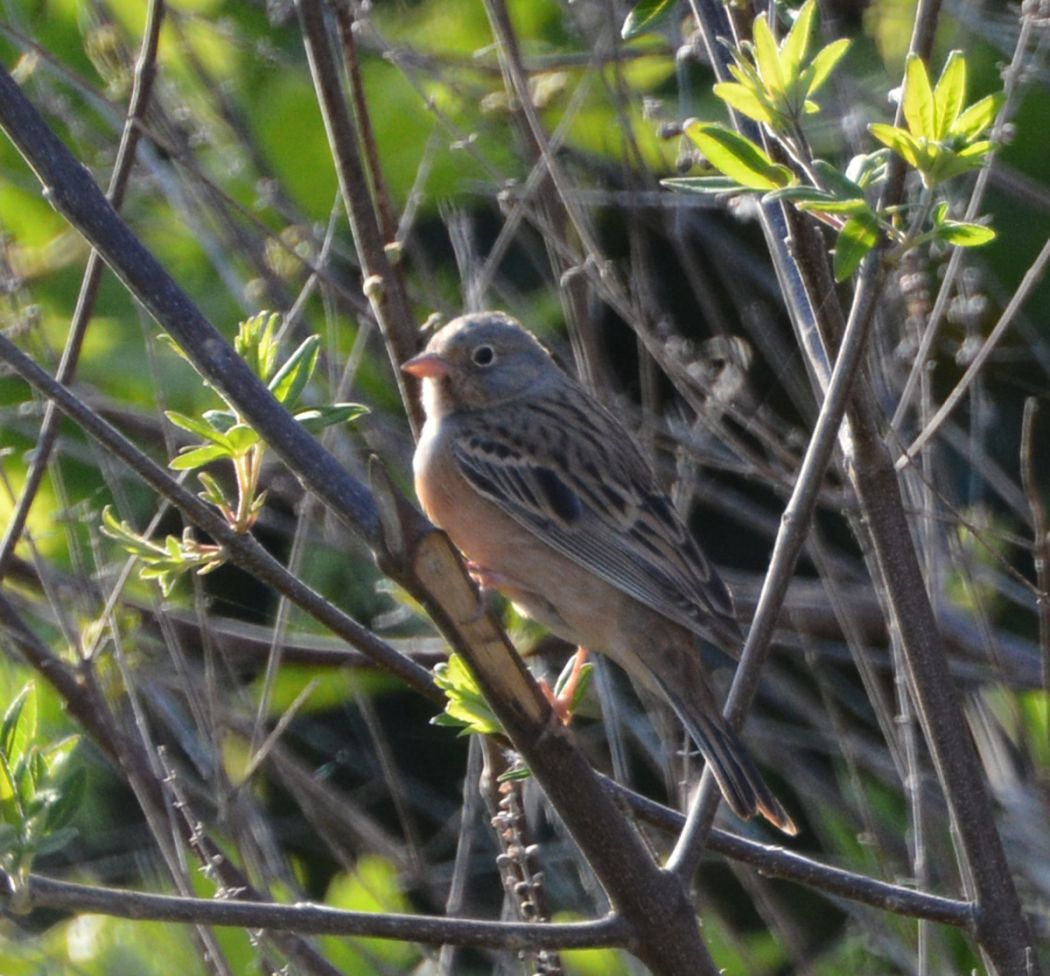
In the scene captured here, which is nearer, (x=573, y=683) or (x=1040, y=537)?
(x=573, y=683)

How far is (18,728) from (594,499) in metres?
2.10

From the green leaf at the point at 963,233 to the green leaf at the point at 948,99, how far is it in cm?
14

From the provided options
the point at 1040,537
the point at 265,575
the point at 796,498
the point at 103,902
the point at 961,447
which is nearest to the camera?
the point at 103,902

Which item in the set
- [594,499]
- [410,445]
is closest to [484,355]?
[410,445]

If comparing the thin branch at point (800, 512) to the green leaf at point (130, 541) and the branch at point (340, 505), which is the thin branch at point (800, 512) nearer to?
the branch at point (340, 505)

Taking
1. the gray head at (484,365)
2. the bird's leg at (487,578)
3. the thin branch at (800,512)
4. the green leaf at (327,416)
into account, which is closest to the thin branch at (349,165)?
the green leaf at (327,416)

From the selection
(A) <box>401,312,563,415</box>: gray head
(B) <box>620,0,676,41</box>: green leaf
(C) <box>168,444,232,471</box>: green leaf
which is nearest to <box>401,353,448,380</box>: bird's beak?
(A) <box>401,312,563,415</box>: gray head

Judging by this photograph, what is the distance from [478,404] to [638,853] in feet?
7.65

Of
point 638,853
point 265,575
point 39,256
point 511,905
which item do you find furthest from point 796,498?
point 39,256

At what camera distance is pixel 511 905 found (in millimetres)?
3791

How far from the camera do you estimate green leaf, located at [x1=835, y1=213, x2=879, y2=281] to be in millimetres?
2311

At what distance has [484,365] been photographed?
15.4ft

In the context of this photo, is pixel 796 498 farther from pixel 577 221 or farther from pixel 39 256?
pixel 39 256

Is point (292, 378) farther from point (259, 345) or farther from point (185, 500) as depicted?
point (185, 500)
